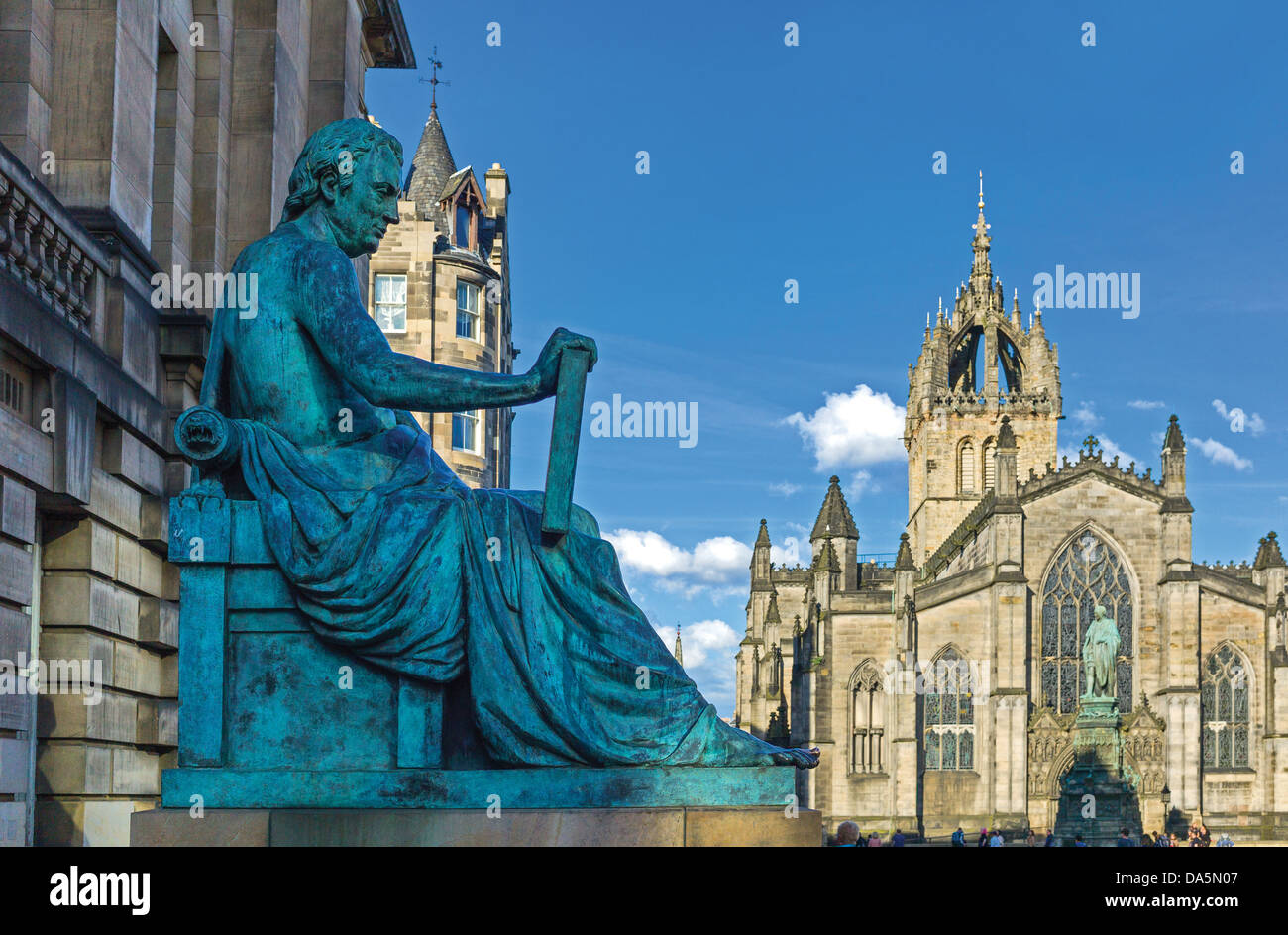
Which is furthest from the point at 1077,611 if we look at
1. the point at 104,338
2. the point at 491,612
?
the point at 491,612

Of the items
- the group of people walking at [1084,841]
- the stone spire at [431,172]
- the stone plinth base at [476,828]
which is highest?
the stone spire at [431,172]

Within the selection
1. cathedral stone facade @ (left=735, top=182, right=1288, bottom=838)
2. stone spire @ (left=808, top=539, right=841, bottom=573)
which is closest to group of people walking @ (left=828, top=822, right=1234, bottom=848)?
cathedral stone facade @ (left=735, top=182, right=1288, bottom=838)

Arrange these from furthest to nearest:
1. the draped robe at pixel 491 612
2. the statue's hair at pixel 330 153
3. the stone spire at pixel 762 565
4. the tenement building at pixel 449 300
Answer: the stone spire at pixel 762 565
the tenement building at pixel 449 300
the statue's hair at pixel 330 153
the draped robe at pixel 491 612

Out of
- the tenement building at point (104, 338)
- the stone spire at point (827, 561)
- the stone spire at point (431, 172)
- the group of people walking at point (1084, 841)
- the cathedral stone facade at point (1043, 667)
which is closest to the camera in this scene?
the tenement building at point (104, 338)

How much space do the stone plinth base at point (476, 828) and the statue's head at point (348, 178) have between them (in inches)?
85.7

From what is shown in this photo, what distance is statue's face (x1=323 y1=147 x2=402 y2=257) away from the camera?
5.48m

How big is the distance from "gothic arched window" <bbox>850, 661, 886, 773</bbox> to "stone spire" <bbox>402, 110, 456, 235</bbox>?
23006 mm

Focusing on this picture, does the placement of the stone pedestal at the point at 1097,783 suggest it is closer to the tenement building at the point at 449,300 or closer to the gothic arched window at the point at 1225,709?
the tenement building at the point at 449,300

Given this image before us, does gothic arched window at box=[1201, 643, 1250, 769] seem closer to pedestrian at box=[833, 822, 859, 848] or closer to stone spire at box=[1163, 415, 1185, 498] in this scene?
stone spire at box=[1163, 415, 1185, 498]

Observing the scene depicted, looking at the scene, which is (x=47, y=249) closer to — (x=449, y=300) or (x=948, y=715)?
(x=449, y=300)

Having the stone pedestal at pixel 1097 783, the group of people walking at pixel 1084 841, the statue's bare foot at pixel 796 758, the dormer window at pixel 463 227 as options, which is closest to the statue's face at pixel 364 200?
the statue's bare foot at pixel 796 758

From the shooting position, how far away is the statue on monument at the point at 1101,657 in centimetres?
3547

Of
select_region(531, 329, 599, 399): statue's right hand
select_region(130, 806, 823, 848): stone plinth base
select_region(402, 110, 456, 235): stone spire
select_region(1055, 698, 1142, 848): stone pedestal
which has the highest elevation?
select_region(402, 110, 456, 235): stone spire

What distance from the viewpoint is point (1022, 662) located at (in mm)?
52438
